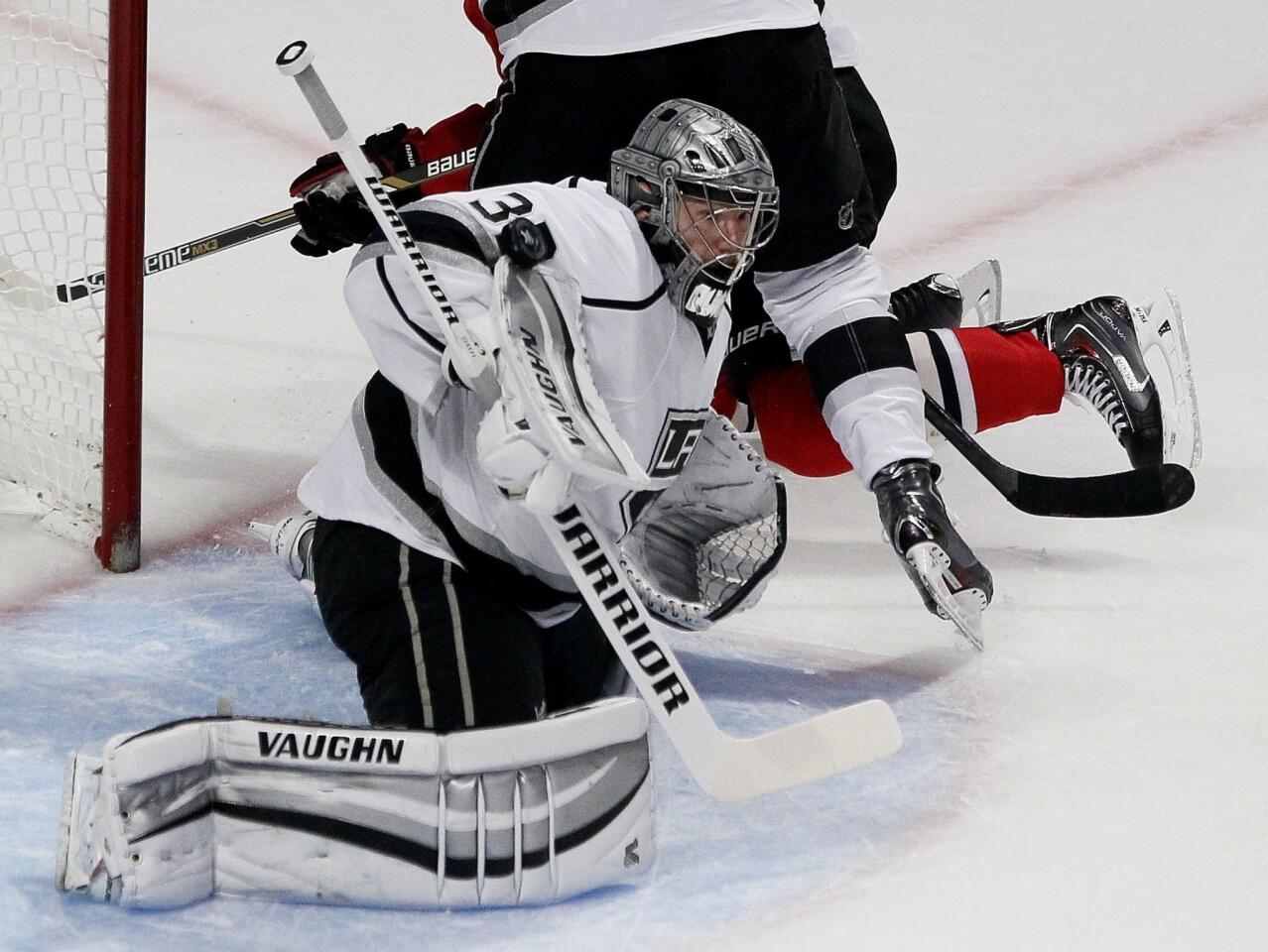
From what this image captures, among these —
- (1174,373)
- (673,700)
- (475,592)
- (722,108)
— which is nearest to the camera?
(673,700)

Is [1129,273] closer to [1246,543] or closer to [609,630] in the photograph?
[1246,543]

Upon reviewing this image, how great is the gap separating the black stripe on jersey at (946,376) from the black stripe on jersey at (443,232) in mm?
1154

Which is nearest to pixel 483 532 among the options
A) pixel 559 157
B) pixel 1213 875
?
pixel 559 157

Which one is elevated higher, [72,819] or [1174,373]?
[72,819]

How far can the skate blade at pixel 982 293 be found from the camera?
3.59 metres

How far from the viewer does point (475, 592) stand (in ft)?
7.34

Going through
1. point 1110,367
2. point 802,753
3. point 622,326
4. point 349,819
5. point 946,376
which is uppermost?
point 622,326

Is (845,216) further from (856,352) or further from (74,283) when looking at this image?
(74,283)

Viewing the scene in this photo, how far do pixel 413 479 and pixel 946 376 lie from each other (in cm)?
114

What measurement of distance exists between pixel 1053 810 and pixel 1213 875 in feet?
0.71

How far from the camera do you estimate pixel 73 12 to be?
284cm

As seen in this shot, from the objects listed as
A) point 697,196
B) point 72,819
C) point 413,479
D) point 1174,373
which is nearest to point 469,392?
point 413,479

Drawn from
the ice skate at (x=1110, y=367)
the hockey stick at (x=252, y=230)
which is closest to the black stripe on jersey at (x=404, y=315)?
the hockey stick at (x=252, y=230)

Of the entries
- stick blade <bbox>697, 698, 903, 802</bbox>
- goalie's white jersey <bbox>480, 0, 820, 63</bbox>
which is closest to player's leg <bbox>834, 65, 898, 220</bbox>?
goalie's white jersey <bbox>480, 0, 820, 63</bbox>
